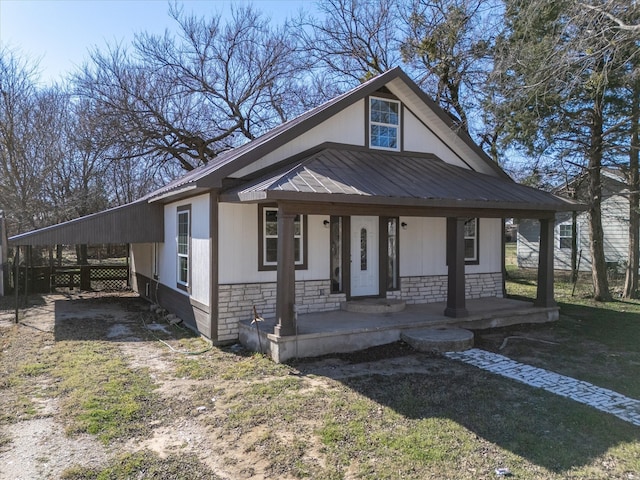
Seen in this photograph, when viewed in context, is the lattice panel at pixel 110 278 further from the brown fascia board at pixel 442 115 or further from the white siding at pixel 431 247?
the brown fascia board at pixel 442 115

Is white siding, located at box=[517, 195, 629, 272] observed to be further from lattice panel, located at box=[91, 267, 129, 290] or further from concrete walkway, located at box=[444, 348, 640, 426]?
lattice panel, located at box=[91, 267, 129, 290]

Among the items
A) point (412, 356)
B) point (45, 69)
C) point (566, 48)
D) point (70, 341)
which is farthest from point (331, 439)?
point (45, 69)

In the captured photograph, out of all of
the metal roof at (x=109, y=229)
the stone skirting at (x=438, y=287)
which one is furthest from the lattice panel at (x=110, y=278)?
the stone skirting at (x=438, y=287)

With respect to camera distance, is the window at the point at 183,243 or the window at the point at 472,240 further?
the window at the point at 472,240

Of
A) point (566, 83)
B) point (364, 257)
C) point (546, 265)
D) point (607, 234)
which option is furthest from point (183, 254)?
point (607, 234)

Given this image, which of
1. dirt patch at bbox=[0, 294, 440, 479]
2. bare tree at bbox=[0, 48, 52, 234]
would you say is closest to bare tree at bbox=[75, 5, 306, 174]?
bare tree at bbox=[0, 48, 52, 234]

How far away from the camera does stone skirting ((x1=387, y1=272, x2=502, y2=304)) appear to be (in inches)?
410

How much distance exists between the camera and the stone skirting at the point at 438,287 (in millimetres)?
10406

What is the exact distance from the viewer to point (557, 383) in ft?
19.6

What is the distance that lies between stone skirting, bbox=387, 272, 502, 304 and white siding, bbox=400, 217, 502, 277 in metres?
0.13

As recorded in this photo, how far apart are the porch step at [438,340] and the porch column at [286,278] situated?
2098 mm

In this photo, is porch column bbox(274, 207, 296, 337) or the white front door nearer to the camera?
porch column bbox(274, 207, 296, 337)

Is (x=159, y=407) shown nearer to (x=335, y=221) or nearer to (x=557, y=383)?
(x=557, y=383)

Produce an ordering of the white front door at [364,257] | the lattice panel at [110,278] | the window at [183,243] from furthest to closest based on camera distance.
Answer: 1. the lattice panel at [110,278]
2. the white front door at [364,257]
3. the window at [183,243]
